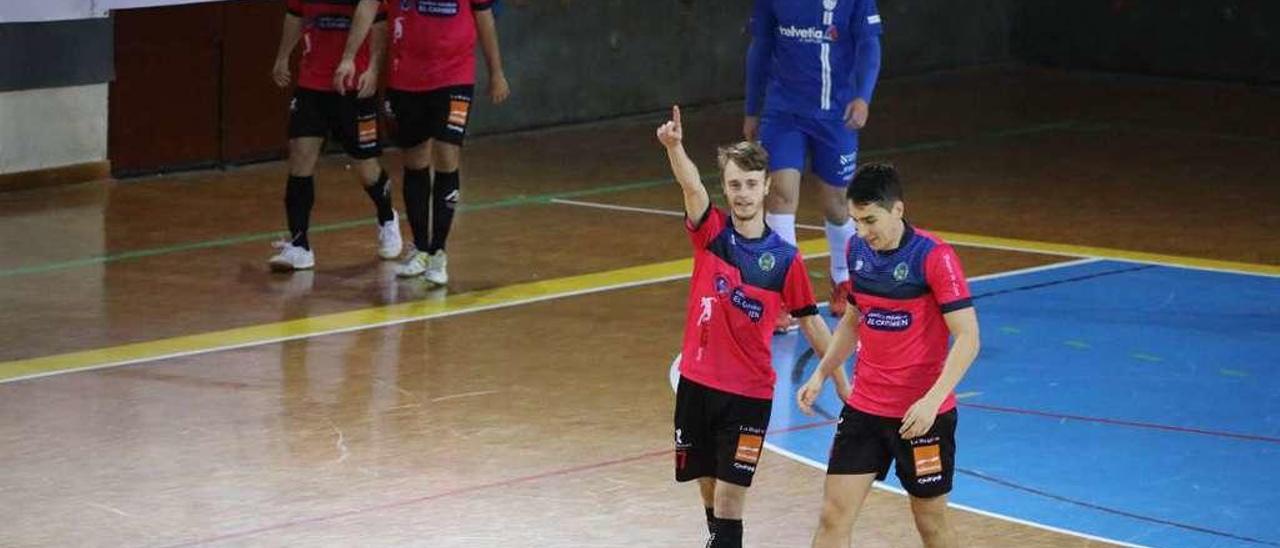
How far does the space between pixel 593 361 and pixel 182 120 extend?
23.1 feet

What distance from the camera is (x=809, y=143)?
12586 millimetres

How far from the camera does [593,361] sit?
38.3 feet

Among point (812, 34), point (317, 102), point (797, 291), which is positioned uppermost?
point (812, 34)

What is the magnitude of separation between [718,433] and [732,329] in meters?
0.35

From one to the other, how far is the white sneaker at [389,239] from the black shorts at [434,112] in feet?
3.40

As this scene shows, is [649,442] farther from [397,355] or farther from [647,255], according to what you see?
[647,255]

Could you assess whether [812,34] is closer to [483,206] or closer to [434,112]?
[434,112]

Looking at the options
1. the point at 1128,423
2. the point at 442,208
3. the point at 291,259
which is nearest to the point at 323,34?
the point at 442,208

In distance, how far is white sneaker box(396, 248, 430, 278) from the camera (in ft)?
45.2

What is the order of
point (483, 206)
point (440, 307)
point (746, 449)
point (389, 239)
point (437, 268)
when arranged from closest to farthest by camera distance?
1. point (746, 449)
2. point (440, 307)
3. point (437, 268)
4. point (389, 239)
5. point (483, 206)

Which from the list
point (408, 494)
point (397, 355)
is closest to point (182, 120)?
point (397, 355)

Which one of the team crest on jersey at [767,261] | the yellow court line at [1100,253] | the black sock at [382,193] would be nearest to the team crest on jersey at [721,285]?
the team crest on jersey at [767,261]

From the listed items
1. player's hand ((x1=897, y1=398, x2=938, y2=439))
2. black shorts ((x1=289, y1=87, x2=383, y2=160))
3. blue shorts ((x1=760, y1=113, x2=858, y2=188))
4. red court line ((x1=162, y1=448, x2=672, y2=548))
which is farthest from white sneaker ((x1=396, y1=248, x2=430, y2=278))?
player's hand ((x1=897, y1=398, x2=938, y2=439))

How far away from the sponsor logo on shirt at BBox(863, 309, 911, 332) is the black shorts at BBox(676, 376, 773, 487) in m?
0.49
